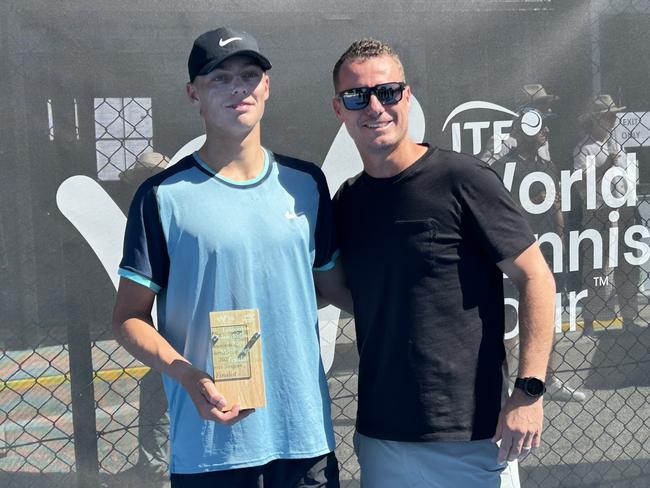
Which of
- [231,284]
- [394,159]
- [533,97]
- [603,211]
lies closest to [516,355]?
[603,211]

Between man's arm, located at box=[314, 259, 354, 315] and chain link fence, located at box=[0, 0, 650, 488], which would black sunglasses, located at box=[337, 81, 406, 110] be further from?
chain link fence, located at box=[0, 0, 650, 488]

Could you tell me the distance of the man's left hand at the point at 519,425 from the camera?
6.67 ft

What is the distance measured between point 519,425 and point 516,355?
1460mm

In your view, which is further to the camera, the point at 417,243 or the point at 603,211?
the point at 603,211

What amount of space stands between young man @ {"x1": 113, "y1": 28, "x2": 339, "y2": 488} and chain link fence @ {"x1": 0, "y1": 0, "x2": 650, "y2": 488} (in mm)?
951

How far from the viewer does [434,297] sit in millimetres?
2047

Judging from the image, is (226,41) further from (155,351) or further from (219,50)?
(155,351)

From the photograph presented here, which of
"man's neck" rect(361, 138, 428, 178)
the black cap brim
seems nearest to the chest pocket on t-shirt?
"man's neck" rect(361, 138, 428, 178)

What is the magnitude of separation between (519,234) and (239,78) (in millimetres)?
860

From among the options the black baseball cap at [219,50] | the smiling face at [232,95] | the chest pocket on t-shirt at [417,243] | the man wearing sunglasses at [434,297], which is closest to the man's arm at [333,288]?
the man wearing sunglasses at [434,297]

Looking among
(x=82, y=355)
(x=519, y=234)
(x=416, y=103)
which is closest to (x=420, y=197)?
(x=519, y=234)

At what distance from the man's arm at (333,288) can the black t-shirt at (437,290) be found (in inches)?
5.7

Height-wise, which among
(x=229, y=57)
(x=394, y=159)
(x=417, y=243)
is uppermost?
(x=229, y=57)

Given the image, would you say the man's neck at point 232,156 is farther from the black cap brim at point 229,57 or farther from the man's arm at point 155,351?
the man's arm at point 155,351
